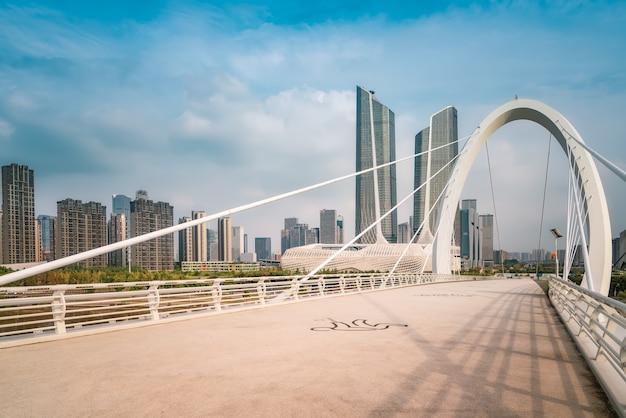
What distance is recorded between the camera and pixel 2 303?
8.10 metres

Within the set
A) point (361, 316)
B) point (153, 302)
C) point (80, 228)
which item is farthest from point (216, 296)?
point (80, 228)

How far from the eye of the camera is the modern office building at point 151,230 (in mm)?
134750

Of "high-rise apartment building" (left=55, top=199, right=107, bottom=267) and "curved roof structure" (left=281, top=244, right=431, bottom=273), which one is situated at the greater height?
"high-rise apartment building" (left=55, top=199, right=107, bottom=267)

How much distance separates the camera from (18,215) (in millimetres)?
143750

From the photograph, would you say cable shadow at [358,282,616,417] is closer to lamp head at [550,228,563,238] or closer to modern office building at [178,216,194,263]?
lamp head at [550,228,563,238]

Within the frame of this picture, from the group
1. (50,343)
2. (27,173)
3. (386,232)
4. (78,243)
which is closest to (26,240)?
(78,243)

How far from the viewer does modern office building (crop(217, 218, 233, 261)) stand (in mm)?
189125

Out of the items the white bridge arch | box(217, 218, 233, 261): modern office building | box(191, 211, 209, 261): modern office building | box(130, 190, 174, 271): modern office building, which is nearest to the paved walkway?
the white bridge arch

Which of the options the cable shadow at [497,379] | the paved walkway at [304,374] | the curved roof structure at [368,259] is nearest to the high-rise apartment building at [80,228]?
the curved roof structure at [368,259]

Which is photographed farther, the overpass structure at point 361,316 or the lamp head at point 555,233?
the lamp head at point 555,233

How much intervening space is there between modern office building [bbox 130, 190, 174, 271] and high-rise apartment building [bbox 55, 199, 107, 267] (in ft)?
32.3

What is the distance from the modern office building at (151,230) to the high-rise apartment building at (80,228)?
9.85m

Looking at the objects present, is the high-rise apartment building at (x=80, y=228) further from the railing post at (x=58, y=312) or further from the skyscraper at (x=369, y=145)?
the railing post at (x=58, y=312)

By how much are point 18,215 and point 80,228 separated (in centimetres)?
2154
